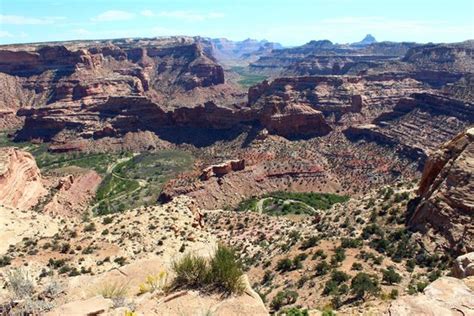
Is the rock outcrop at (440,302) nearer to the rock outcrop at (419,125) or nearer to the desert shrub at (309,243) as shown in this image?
the desert shrub at (309,243)

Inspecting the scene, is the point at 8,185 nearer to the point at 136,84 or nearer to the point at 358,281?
the point at 358,281

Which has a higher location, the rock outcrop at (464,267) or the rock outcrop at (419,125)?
the rock outcrop at (464,267)

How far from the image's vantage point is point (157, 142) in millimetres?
131750

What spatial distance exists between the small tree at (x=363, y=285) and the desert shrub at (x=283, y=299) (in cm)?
367

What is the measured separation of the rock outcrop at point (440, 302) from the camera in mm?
12844

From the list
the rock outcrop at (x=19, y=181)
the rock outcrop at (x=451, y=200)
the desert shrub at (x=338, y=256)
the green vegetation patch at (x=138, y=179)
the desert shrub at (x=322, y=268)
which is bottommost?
the green vegetation patch at (x=138, y=179)

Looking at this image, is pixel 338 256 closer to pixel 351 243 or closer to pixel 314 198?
pixel 351 243

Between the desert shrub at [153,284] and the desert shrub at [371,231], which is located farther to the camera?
the desert shrub at [371,231]

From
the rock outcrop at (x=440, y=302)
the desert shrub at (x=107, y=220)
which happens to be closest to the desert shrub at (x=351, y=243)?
the rock outcrop at (x=440, y=302)

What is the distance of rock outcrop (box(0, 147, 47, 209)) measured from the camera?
63719mm

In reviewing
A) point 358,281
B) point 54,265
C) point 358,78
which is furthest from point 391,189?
point 358,78

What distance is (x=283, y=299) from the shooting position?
27125mm

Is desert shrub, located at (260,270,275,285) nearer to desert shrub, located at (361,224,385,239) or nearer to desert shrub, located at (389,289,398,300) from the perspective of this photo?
desert shrub, located at (361,224,385,239)

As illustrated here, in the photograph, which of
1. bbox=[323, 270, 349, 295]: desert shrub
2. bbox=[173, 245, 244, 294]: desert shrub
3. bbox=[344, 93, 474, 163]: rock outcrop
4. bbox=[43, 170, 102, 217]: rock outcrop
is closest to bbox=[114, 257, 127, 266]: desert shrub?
bbox=[323, 270, 349, 295]: desert shrub
